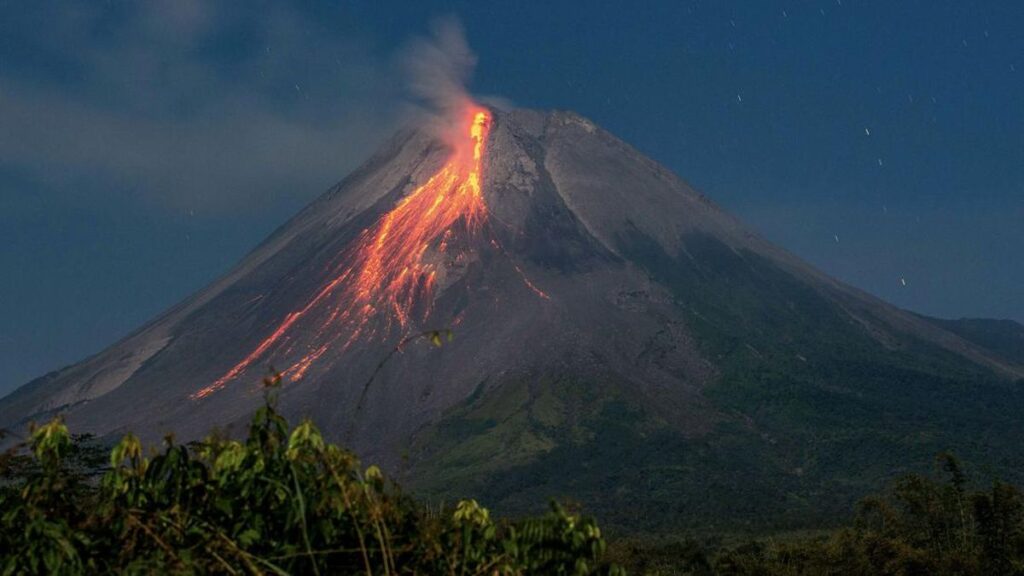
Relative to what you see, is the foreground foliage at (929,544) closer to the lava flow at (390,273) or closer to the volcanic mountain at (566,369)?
the volcanic mountain at (566,369)

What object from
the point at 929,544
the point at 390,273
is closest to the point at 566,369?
the point at 390,273

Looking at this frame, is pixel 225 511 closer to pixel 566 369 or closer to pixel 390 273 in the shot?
pixel 566 369

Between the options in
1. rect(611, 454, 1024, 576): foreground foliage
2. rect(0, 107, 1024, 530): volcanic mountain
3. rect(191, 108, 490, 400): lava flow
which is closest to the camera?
rect(611, 454, 1024, 576): foreground foliage

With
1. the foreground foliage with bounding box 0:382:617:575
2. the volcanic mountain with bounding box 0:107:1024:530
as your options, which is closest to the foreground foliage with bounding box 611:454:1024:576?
the foreground foliage with bounding box 0:382:617:575

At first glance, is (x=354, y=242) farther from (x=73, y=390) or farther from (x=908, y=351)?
(x=908, y=351)

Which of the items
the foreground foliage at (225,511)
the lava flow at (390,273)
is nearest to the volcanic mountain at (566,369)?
the lava flow at (390,273)

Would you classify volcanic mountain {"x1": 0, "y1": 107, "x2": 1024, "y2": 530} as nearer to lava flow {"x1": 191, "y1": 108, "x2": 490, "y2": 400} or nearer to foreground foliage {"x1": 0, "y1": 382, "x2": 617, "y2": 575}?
lava flow {"x1": 191, "y1": 108, "x2": 490, "y2": 400}
